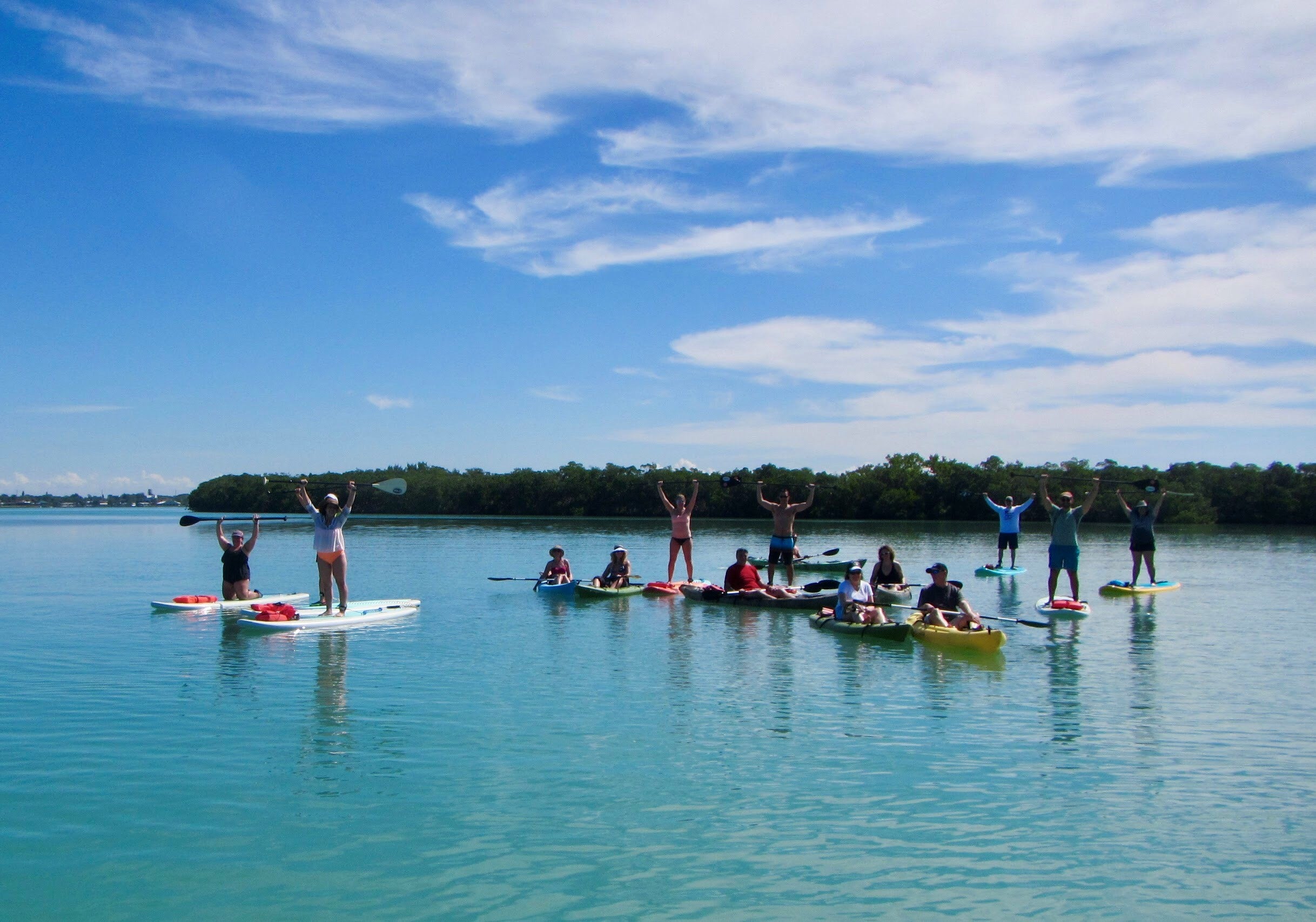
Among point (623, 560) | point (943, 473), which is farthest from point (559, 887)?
point (943, 473)

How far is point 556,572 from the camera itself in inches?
895

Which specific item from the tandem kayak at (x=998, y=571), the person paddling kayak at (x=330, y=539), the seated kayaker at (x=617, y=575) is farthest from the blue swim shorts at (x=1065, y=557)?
the person paddling kayak at (x=330, y=539)

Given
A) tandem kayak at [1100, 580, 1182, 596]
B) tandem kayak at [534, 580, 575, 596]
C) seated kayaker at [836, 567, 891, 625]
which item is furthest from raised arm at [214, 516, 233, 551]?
tandem kayak at [1100, 580, 1182, 596]

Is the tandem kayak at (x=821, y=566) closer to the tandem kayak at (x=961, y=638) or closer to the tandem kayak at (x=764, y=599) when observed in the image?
the tandem kayak at (x=764, y=599)

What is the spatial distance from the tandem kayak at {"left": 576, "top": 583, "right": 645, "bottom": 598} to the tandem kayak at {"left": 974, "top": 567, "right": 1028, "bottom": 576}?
11.0 metres

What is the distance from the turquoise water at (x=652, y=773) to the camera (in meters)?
6.14

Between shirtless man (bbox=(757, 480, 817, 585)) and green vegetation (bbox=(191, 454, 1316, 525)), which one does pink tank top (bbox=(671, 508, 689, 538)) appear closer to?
shirtless man (bbox=(757, 480, 817, 585))

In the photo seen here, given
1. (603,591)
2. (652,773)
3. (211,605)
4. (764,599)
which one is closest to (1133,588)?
(764,599)

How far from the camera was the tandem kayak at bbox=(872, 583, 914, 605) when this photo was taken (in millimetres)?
19031

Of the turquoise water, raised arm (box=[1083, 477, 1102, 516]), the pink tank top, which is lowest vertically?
the turquoise water

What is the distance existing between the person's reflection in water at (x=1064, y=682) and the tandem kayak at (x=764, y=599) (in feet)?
13.7

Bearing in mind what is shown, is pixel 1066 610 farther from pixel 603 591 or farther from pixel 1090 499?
pixel 603 591

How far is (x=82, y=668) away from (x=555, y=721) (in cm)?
719

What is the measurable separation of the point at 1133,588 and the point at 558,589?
1286 centimetres
